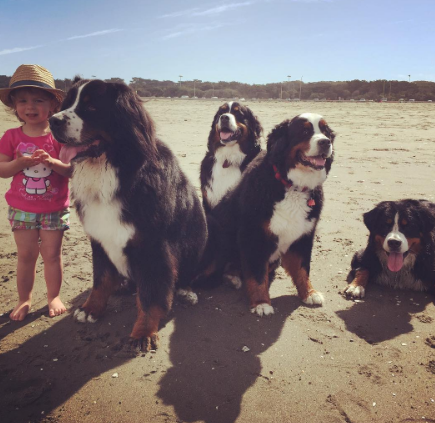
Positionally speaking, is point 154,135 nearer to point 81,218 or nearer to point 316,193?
point 81,218

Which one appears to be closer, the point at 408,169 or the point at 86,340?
the point at 86,340

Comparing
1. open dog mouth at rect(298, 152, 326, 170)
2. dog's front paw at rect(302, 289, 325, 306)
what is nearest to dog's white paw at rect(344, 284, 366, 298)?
dog's front paw at rect(302, 289, 325, 306)

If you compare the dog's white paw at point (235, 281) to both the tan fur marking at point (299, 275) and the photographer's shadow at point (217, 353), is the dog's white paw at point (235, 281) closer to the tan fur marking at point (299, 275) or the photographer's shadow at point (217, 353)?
the photographer's shadow at point (217, 353)

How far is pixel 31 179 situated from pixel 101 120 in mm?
904

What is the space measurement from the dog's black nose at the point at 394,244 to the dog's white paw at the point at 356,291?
1.51 ft

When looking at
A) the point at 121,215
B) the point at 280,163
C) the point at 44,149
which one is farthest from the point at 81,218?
the point at 280,163

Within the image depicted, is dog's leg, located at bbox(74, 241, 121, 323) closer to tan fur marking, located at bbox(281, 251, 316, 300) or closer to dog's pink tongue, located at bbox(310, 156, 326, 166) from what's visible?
tan fur marking, located at bbox(281, 251, 316, 300)

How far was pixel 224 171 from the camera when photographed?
15.4 feet

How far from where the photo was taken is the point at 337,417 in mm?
2143

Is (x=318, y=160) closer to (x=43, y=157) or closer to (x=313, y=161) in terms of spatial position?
(x=313, y=161)

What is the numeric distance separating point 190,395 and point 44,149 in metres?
2.07

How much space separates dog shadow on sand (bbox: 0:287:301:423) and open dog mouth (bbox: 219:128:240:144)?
2095mm

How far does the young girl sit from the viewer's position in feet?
9.53

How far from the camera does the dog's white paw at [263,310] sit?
3203mm
